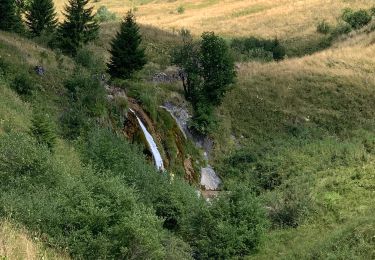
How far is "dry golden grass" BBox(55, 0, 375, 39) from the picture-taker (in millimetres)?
64562

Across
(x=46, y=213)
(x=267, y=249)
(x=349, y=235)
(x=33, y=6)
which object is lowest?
(x=267, y=249)

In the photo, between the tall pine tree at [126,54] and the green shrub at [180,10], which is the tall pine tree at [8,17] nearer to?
the tall pine tree at [126,54]

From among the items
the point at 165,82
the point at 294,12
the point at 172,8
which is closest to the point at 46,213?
the point at 165,82

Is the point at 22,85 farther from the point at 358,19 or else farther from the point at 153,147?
the point at 358,19

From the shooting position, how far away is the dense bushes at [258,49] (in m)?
49.5

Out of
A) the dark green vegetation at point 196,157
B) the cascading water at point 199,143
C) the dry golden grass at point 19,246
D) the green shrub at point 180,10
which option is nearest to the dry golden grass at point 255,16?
the green shrub at point 180,10

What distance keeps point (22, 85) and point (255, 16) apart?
52683 mm

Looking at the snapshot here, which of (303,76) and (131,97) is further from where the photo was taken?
(303,76)

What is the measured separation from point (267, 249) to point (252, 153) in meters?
12.4

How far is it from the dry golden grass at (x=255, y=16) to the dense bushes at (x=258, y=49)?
715 cm

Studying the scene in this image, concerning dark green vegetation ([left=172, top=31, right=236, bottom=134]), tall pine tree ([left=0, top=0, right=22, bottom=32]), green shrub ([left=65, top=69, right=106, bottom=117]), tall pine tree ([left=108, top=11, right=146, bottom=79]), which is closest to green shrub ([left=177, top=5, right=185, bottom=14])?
tall pine tree ([left=0, top=0, right=22, bottom=32])

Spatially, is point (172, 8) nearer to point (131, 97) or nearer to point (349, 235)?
point (131, 97)

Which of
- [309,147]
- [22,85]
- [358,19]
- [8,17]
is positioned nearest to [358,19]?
[358,19]

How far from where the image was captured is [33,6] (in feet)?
127
